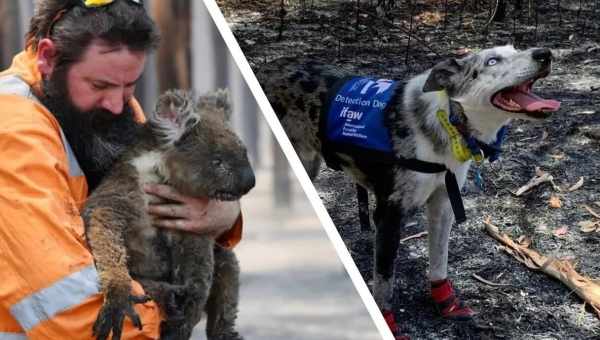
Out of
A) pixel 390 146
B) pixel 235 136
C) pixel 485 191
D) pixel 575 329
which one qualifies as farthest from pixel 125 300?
pixel 485 191

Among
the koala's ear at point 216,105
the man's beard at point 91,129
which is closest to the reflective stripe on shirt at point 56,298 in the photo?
the man's beard at point 91,129

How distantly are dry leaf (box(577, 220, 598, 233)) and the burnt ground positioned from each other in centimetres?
3

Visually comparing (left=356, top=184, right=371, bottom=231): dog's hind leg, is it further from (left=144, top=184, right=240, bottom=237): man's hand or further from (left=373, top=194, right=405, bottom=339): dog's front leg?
(left=144, top=184, right=240, bottom=237): man's hand

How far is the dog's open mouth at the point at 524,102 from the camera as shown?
11.1ft

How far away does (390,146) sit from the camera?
3.70 m

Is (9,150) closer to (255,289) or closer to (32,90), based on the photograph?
(32,90)

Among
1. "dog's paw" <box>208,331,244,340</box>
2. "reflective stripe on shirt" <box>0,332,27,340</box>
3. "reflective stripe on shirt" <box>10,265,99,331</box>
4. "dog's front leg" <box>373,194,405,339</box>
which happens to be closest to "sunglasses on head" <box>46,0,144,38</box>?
"reflective stripe on shirt" <box>10,265,99,331</box>

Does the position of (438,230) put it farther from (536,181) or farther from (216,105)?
(216,105)

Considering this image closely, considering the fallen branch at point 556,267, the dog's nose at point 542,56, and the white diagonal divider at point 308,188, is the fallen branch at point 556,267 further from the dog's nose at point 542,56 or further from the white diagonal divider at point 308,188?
the white diagonal divider at point 308,188

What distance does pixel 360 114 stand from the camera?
150 inches

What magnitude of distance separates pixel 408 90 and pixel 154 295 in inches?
86.3

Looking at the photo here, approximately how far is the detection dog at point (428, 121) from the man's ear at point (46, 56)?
212cm

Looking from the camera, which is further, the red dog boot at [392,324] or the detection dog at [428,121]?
the red dog boot at [392,324]

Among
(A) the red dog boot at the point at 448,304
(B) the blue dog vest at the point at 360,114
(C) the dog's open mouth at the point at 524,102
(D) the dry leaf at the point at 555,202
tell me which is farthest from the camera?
(D) the dry leaf at the point at 555,202
